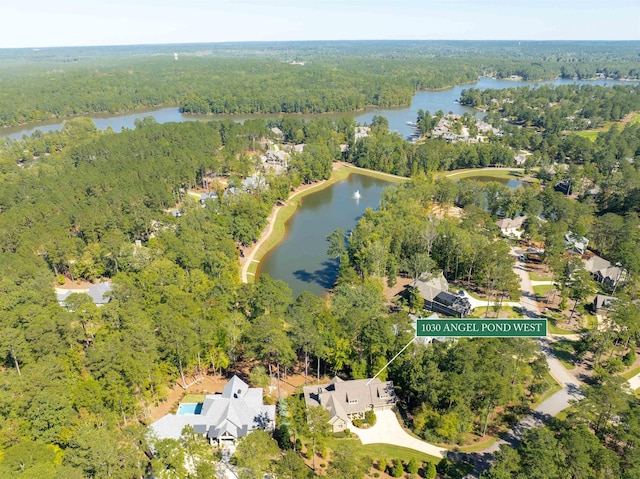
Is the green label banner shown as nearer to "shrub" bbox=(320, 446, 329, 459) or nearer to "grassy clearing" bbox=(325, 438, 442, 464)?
"grassy clearing" bbox=(325, 438, 442, 464)

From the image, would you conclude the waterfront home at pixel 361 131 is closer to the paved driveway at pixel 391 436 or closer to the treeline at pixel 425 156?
the treeline at pixel 425 156

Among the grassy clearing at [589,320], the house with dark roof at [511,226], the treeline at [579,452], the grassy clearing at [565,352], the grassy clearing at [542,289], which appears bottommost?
the grassy clearing at [565,352]

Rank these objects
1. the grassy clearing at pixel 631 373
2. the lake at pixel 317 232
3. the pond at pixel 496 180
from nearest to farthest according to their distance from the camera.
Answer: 1. the grassy clearing at pixel 631 373
2. the lake at pixel 317 232
3. the pond at pixel 496 180

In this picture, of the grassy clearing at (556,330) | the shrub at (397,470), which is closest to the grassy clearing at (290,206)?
the shrub at (397,470)

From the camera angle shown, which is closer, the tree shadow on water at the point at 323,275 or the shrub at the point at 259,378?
the shrub at the point at 259,378

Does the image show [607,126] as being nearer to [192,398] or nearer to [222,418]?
[192,398]

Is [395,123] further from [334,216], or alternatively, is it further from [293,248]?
[293,248]

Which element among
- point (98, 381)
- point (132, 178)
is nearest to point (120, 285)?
point (98, 381)
